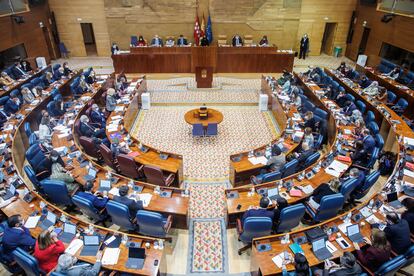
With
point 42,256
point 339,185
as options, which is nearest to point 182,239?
point 42,256

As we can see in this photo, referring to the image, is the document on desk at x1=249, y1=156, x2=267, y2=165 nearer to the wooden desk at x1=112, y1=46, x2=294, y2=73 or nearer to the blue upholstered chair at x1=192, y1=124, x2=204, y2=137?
the blue upholstered chair at x1=192, y1=124, x2=204, y2=137

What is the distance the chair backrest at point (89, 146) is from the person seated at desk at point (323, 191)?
689 cm

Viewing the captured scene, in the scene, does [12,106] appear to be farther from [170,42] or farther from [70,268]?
[170,42]

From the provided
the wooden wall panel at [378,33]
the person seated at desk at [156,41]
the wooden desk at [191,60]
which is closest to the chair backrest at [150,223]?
the wooden desk at [191,60]

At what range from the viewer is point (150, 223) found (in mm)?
6340

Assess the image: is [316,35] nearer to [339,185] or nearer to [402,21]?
[402,21]

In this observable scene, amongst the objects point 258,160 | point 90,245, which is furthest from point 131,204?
point 258,160

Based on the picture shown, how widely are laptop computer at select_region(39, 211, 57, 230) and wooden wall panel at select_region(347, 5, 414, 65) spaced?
18795 mm

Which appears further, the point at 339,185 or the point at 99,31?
→ the point at 99,31

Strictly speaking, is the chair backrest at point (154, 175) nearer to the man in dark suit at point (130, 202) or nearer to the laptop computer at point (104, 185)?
the laptop computer at point (104, 185)

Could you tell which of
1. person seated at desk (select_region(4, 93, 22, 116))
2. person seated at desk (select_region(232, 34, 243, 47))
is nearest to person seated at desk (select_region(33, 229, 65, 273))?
person seated at desk (select_region(4, 93, 22, 116))

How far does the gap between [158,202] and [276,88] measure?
30.2 ft

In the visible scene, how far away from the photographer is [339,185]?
23.4ft

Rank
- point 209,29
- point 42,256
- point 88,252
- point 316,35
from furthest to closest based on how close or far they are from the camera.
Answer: point 316,35, point 209,29, point 88,252, point 42,256
